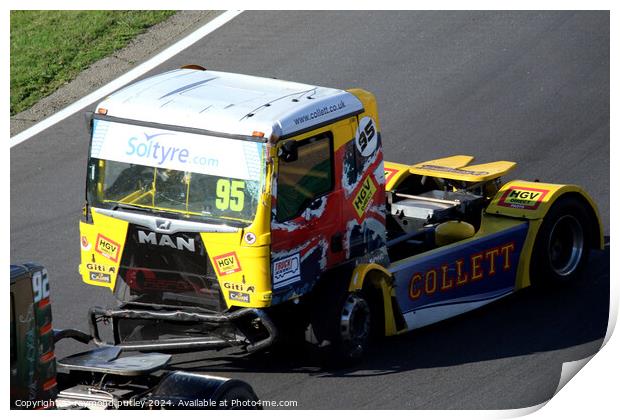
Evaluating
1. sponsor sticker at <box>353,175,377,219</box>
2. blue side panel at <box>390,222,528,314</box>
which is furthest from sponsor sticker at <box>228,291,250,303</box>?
blue side panel at <box>390,222,528,314</box>

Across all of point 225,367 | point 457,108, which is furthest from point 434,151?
point 225,367

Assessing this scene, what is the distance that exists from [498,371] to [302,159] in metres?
2.85

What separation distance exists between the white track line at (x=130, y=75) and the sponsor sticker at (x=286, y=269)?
27.7 ft

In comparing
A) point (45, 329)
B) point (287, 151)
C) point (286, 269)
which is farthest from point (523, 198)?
point (45, 329)

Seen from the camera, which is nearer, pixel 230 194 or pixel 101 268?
pixel 230 194

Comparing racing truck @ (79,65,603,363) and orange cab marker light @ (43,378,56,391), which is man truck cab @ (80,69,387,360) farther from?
orange cab marker light @ (43,378,56,391)

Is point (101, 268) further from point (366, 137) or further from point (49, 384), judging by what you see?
point (366, 137)

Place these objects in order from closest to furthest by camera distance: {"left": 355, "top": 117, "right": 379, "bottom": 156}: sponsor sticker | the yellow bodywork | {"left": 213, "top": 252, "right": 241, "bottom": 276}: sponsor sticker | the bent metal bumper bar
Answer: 1. {"left": 213, "top": 252, "right": 241, "bottom": 276}: sponsor sticker
2. the bent metal bumper bar
3. the yellow bodywork
4. {"left": 355, "top": 117, "right": 379, "bottom": 156}: sponsor sticker

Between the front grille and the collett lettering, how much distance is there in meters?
2.31

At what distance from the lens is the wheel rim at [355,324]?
11.2 metres

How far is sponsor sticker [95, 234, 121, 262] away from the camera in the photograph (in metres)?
11.1

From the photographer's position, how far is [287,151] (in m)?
10.6

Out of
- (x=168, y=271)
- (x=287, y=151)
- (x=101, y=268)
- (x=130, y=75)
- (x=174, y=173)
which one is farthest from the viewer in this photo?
(x=130, y=75)

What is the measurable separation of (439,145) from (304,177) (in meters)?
6.84
